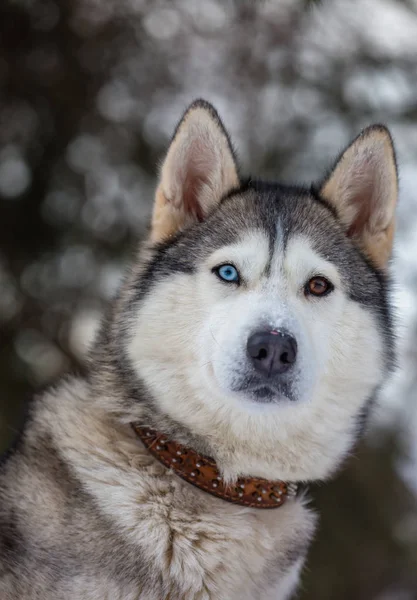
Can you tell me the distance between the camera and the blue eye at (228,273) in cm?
299

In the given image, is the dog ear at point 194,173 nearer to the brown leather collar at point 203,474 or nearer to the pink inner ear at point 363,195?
the pink inner ear at point 363,195

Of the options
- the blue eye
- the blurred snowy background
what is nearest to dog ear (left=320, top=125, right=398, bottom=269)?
the blue eye

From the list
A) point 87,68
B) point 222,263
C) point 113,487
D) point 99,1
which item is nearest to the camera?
point 113,487

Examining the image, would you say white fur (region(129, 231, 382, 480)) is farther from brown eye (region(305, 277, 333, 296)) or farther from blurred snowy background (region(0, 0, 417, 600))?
blurred snowy background (region(0, 0, 417, 600))

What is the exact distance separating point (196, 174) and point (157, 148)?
6.03m

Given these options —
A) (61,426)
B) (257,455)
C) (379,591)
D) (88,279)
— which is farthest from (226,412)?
(379,591)

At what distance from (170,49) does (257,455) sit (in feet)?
23.5

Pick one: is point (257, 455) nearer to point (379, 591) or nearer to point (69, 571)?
point (69, 571)

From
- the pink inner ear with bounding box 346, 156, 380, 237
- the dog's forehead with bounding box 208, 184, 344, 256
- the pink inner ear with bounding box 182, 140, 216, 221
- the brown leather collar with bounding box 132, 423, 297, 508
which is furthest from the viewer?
the pink inner ear with bounding box 346, 156, 380, 237

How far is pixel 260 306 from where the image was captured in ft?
9.06

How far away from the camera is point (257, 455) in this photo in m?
2.91

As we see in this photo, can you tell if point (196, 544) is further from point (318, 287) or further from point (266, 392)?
A: point (318, 287)

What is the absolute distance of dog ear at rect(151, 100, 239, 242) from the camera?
3146mm

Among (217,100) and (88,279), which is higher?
(217,100)
